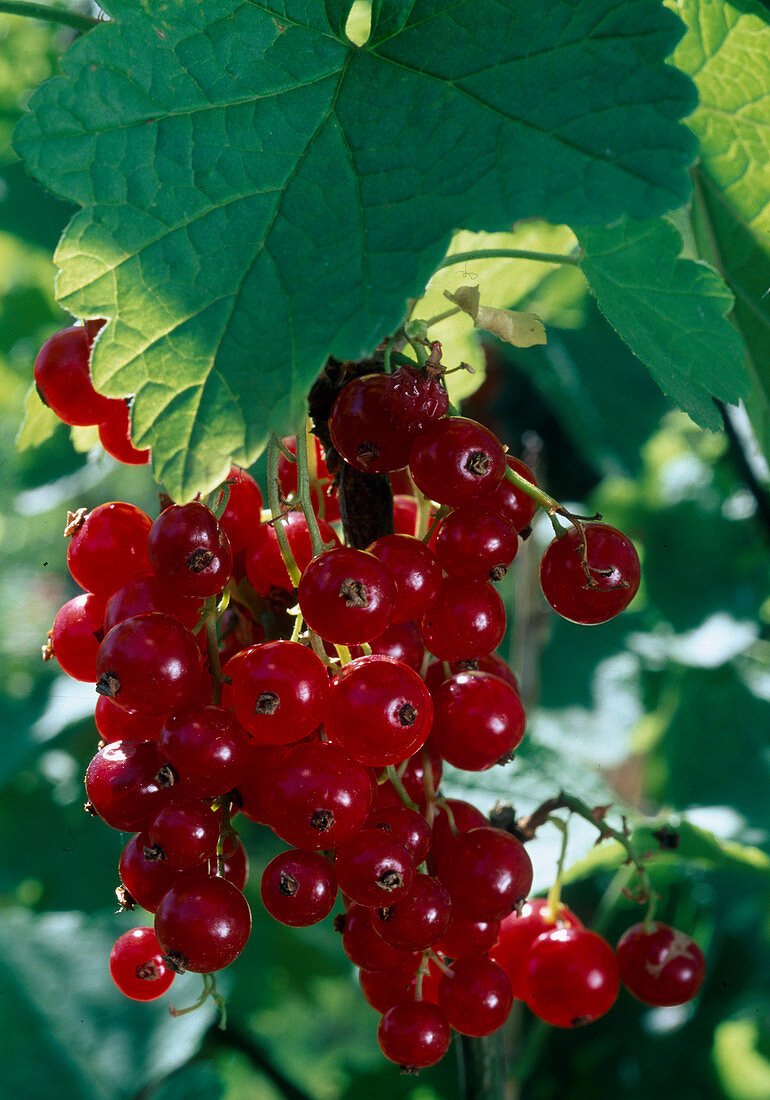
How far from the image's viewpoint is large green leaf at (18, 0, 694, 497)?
47cm

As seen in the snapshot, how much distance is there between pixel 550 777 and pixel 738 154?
71cm

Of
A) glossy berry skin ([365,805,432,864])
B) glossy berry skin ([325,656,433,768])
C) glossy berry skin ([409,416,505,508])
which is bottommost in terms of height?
glossy berry skin ([365,805,432,864])

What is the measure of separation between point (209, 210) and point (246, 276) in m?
0.04

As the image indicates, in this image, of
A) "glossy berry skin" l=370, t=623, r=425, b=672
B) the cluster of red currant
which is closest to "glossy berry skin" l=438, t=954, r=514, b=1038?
the cluster of red currant

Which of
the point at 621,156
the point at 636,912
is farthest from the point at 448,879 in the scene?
the point at 636,912

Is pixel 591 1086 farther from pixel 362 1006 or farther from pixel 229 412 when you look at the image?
pixel 229 412

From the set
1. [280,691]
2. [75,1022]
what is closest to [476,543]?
[280,691]

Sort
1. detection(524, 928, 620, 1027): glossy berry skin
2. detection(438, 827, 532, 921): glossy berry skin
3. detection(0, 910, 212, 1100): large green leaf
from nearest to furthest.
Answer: detection(438, 827, 532, 921): glossy berry skin
detection(524, 928, 620, 1027): glossy berry skin
detection(0, 910, 212, 1100): large green leaf

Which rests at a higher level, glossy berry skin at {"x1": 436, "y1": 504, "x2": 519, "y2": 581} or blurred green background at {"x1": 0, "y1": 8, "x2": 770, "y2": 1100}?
glossy berry skin at {"x1": 436, "y1": 504, "x2": 519, "y2": 581}

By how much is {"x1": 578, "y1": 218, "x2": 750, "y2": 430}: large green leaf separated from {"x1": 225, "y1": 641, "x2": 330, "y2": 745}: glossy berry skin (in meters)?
0.31

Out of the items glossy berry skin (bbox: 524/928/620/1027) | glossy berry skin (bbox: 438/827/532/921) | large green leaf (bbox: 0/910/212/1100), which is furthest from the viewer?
large green leaf (bbox: 0/910/212/1100)

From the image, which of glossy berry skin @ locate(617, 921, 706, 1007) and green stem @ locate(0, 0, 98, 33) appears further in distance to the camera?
glossy berry skin @ locate(617, 921, 706, 1007)

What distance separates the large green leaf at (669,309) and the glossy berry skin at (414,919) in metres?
0.36

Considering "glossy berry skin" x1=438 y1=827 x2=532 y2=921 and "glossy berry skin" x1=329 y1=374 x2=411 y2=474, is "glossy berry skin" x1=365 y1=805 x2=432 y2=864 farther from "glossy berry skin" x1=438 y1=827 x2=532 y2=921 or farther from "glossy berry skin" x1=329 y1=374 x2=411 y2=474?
"glossy berry skin" x1=329 y1=374 x2=411 y2=474
